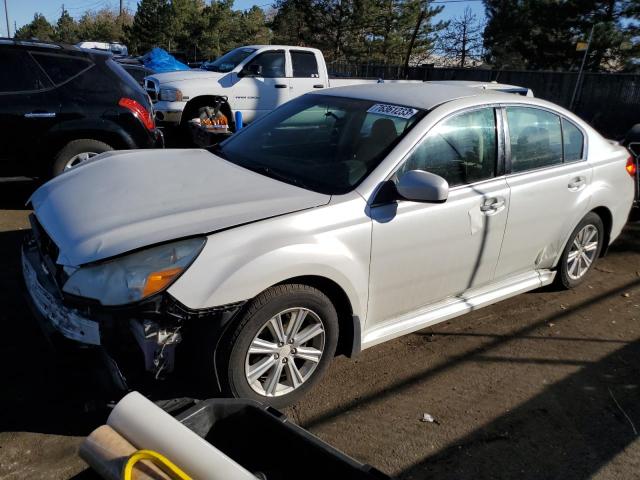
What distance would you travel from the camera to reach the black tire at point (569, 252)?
4.64 meters

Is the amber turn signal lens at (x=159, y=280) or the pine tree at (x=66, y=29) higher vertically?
the amber turn signal lens at (x=159, y=280)

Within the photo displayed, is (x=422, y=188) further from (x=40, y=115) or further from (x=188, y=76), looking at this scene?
(x=188, y=76)

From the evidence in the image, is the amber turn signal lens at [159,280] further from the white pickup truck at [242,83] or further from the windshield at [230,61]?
the windshield at [230,61]

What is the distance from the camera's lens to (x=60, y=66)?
6.11 m

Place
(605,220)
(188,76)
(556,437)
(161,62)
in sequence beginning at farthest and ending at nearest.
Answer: (161,62)
(188,76)
(605,220)
(556,437)

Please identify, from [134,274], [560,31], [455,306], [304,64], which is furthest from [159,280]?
[560,31]

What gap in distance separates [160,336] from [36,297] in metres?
0.86

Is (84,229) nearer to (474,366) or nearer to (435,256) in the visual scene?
(435,256)

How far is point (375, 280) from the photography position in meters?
3.30

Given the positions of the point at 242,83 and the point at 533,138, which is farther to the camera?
the point at 242,83

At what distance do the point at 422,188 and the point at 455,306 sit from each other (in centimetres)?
104

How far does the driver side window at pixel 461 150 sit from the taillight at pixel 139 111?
3987mm

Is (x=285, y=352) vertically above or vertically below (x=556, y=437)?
above

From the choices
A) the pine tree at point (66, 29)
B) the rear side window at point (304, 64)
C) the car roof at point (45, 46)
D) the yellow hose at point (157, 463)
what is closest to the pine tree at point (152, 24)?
the pine tree at point (66, 29)
